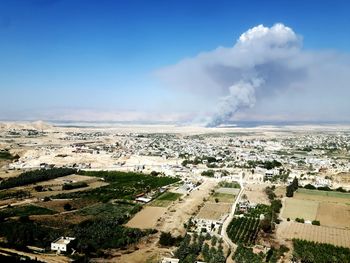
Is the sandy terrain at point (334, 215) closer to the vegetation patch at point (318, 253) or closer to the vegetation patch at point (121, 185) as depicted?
the vegetation patch at point (318, 253)

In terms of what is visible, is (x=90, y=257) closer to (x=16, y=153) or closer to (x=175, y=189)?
(x=175, y=189)

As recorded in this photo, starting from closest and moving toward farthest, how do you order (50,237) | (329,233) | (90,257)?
(90,257) < (50,237) < (329,233)

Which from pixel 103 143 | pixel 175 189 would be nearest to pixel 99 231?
pixel 175 189

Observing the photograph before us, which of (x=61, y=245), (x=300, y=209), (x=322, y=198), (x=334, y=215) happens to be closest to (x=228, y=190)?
(x=300, y=209)

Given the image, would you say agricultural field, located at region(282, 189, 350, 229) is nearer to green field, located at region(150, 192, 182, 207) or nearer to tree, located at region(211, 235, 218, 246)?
tree, located at region(211, 235, 218, 246)

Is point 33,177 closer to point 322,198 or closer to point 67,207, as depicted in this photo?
point 67,207

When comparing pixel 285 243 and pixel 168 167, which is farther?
pixel 168 167

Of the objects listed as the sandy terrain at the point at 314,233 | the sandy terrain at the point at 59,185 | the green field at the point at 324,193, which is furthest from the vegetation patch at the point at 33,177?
the green field at the point at 324,193

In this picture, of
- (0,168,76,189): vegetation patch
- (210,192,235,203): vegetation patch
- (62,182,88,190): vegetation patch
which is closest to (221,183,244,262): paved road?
(210,192,235,203): vegetation patch
